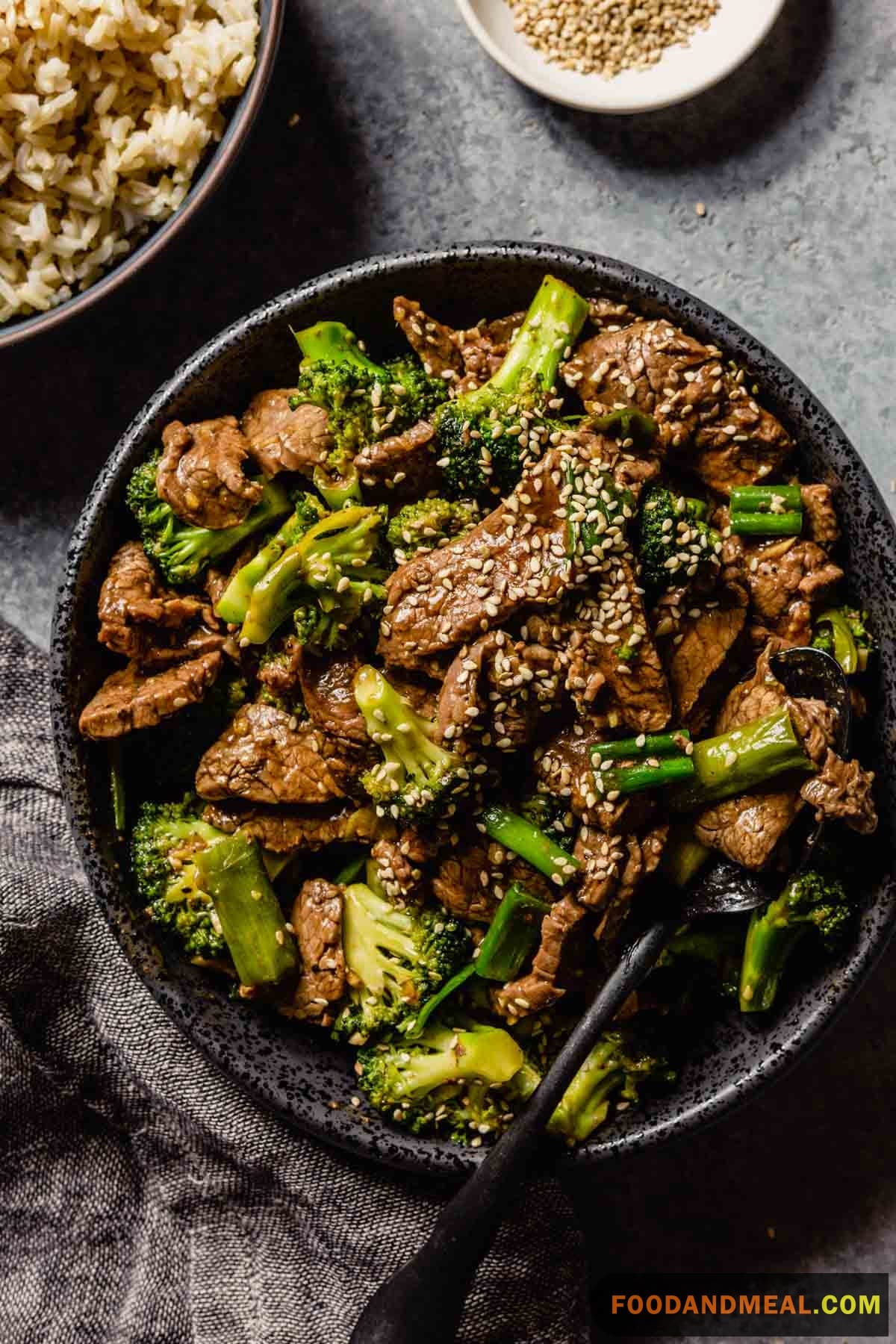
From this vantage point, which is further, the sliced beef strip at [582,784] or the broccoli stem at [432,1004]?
the broccoli stem at [432,1004]

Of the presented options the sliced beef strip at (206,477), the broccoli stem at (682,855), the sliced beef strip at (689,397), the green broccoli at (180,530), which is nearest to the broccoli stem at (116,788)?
the green broccoli at (180,530)

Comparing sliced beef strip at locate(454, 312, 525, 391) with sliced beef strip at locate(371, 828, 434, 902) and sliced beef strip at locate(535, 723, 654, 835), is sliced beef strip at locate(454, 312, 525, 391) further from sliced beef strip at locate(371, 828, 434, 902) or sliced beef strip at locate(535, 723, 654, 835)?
sliced beef strip at locate(371, 828, 434, 902)

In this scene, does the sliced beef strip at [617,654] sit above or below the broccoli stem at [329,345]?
below

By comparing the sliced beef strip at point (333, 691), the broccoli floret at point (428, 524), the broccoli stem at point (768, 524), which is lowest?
the sliced beef strip at point (333, 691)

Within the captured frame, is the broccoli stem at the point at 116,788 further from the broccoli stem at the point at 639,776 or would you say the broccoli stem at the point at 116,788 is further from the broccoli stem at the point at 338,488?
the broccoli stem at the point at 639,776

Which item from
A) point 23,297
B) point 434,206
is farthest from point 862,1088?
point 23,297

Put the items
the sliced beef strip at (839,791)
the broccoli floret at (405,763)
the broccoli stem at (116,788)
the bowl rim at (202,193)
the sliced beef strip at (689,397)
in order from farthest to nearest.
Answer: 1. the bowl rim at (202,193)
2. the broccoli stem at (116,788)
3. the sliced beef strip at (689,397)
4. the broccoli floret at (405,763)
5. the sliced beef strip at (839,791)

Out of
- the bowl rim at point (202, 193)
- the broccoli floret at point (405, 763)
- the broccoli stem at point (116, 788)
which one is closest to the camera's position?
the broccoli floret at point (405, 763)
